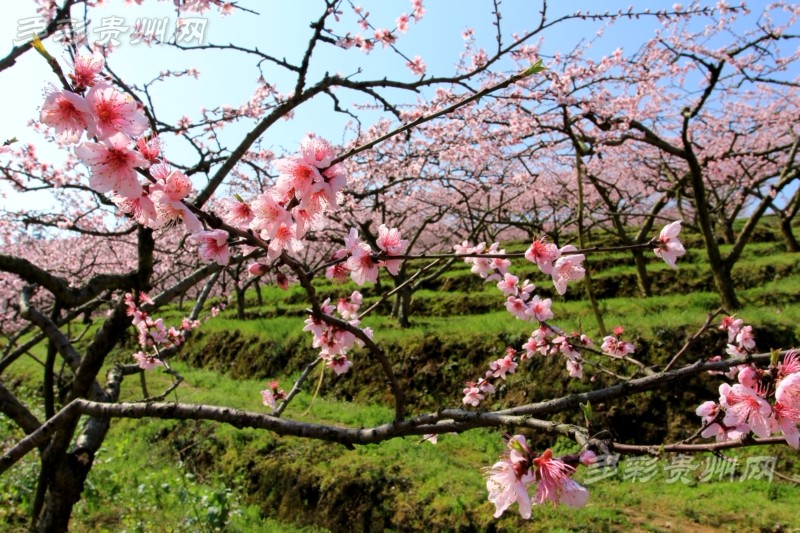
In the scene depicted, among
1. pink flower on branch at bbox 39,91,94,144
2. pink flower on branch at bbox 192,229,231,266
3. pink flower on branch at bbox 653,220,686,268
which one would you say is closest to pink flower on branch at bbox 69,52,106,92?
pink flower on branch at bbox 39,91,94,144

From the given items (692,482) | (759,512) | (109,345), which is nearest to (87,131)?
(109,345)

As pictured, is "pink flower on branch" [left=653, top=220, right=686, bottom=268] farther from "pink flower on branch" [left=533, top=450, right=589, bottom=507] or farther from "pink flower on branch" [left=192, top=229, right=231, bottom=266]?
"pink flower on branch" [left=192, top=229, right=231, bottom=266]

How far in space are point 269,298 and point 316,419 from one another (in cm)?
1298

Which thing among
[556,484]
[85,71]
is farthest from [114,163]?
[556,484]

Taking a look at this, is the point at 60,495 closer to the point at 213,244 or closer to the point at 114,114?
the point at 213,244

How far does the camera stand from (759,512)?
15.7 ft

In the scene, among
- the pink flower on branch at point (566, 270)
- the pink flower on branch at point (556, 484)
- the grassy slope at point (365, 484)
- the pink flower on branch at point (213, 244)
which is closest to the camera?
the pink flower on branch at point (556, 484)

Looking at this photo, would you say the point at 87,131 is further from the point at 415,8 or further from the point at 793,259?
the point at 793,259

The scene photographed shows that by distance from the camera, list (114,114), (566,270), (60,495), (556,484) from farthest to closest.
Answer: (60,495), (566,270), (114,114), (556,484)

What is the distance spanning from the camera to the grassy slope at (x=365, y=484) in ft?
15.8

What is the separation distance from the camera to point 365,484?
216 inches

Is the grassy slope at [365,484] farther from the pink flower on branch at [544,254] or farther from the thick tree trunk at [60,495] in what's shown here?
the pink flower on branch at [544,254]

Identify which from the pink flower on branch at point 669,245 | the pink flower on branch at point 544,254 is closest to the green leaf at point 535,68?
the pink flower on branch at point 544,254

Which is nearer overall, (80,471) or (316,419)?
(80,471)
